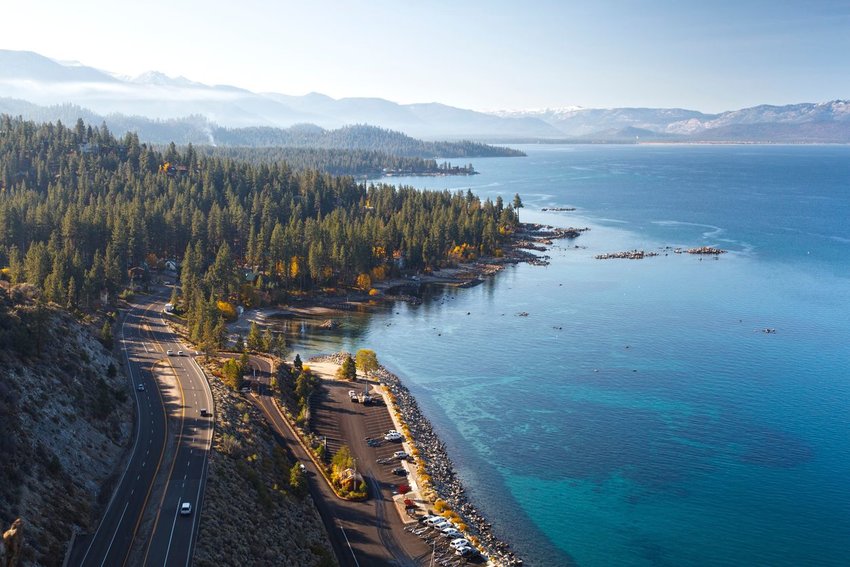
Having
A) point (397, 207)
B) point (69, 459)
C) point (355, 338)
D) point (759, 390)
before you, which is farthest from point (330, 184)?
point (69, 459)

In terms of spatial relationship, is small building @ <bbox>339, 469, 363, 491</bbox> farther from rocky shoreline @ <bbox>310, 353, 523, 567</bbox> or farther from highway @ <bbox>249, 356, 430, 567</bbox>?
rocky shoreline @ <bbox>310, 353, 523, 567</bbox>

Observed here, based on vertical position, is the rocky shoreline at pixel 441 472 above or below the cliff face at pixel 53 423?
below

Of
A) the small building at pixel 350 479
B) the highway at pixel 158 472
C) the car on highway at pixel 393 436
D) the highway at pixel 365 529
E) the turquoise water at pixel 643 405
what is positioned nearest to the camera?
the highway at pixel 158 472

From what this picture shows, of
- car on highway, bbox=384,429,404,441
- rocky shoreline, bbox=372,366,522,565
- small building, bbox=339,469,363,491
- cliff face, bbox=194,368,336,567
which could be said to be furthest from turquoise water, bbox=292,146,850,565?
cliff face, bbox=194,368,336,567

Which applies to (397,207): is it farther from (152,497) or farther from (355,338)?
(152,497)

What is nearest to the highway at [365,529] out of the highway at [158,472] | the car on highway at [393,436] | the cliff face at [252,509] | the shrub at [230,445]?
the cliff face at [252,509]

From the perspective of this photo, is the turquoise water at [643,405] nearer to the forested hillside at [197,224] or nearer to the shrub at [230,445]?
the forested hillside at [197,224]

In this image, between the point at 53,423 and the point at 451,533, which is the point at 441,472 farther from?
the point at 53,423
